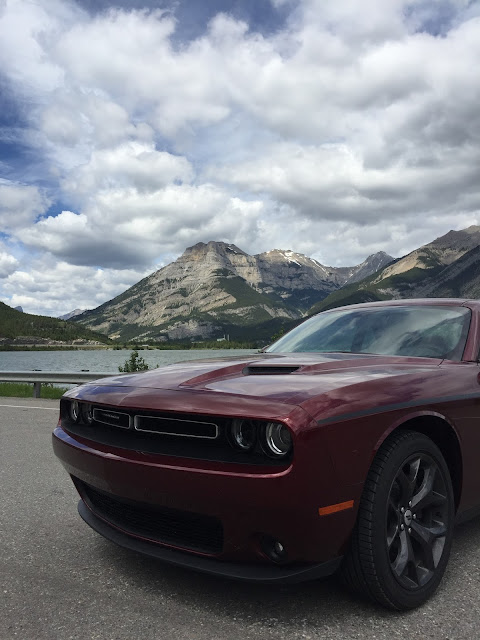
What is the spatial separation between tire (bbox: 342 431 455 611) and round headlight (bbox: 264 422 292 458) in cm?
40

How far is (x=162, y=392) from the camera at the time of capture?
2365 mm

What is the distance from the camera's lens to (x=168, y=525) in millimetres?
2336

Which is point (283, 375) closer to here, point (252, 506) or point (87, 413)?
point (252, 506)

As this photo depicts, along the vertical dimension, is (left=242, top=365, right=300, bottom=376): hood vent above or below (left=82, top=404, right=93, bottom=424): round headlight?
above

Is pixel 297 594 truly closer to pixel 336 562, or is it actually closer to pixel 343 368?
pixel 336 562

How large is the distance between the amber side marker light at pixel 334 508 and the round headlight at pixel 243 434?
350 millimetres

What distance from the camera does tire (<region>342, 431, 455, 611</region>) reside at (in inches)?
83.7

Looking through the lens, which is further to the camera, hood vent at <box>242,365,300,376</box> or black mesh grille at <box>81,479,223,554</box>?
hood vent at <box>242,365,300,376</box>

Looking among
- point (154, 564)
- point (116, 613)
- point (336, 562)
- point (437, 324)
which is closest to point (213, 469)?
point (336, 562)

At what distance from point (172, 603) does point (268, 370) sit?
1122mm

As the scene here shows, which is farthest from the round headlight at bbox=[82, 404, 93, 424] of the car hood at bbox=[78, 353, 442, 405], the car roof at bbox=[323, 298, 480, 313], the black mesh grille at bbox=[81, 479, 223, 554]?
the car roof at bbox=[323, 298, 480, 313]

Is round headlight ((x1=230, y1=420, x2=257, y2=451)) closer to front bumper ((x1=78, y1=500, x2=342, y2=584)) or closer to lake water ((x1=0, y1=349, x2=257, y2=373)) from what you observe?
front bumper ((x1=78, y1=500, x2=342, y2=584))

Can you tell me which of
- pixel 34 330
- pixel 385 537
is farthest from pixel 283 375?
pixel 34 330

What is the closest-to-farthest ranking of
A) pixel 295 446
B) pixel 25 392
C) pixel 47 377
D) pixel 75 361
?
1. pixel 295 446
2. pixel 47 377
3. pixel 25 392
4. pixel 75 361
